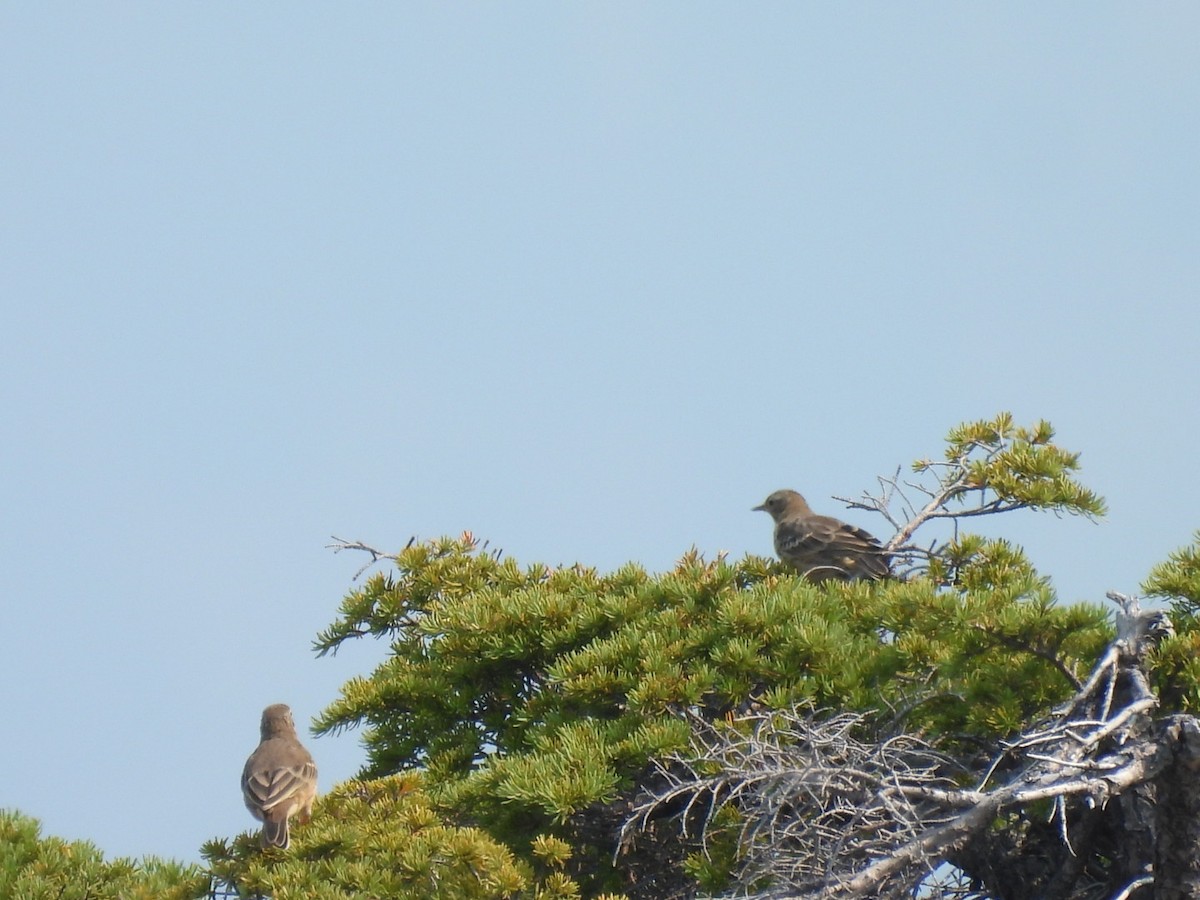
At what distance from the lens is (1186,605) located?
6.62 meters

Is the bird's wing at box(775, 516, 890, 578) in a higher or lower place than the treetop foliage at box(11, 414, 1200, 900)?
higher

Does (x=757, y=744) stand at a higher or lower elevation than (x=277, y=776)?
lower

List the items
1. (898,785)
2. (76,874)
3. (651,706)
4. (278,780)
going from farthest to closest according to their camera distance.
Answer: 1. (278,780)
2. (76,874)
3. (651,706)
4. (898,785)

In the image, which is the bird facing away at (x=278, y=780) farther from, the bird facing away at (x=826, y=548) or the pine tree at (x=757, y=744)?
the bird facing away at (x=826, y=548)

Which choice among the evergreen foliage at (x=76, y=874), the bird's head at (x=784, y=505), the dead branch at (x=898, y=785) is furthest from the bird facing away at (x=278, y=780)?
the bird's head at (x=784, y=505)

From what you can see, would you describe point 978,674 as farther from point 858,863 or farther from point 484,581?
point 484,581

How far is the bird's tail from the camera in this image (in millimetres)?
7270

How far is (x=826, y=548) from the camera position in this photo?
10414 millimetres

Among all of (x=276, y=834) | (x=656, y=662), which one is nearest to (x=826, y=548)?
(x=656, y=662)

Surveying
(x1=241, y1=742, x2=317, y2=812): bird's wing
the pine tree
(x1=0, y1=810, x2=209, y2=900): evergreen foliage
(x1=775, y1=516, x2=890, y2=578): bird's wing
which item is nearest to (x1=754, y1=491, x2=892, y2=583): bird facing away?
(x1=775, y1=516, x2=890, y2=578): bird's wing

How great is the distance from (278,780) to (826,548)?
4.03 meters

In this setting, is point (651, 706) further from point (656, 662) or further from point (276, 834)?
point (276, 834)

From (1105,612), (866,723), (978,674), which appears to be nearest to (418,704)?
(866,723)

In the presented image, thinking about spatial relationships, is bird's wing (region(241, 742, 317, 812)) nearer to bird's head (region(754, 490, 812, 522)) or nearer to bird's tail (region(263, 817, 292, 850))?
bird's tail (region(263, 817, 292, 850))
